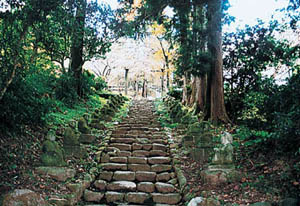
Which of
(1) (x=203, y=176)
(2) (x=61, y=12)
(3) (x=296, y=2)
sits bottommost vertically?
(1) (x=203, y=176)

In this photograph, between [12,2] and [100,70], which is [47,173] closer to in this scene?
[12,2]

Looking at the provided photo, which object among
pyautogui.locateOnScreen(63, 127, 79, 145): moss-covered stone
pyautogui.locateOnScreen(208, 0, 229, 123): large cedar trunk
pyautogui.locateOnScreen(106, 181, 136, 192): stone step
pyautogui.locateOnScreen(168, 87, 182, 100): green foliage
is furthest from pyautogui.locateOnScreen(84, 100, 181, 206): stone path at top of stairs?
pyautogui.locateOnScreen(168, 87, 182, 100): green foliage

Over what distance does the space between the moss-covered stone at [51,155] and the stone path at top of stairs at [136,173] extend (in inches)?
34.3

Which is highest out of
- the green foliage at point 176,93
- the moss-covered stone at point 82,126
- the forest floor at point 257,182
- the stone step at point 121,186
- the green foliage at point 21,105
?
the green foliage at point 176,93

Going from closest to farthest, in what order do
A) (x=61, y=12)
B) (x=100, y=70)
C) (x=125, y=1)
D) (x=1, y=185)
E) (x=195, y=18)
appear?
1. (x=1, y=185)
2. (x=61, y=12)
3. (x=195, y=18)
4. (x=125, y=1)
5. (x=100, y=70)

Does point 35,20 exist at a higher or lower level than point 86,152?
higher

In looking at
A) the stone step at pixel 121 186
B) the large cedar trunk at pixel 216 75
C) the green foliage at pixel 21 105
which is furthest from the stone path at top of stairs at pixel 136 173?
the large cedar trunk at pixel 216 75

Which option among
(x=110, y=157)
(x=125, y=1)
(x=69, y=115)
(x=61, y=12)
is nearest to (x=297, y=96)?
(x=110, y=157)

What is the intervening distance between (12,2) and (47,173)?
322 cm

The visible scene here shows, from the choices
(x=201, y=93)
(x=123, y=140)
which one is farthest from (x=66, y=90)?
(x=201, y=93)

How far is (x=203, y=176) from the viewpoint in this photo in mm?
5562

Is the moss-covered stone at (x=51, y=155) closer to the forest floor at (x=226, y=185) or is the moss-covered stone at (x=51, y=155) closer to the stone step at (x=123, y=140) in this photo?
the forest floor at (x=226, y=185)

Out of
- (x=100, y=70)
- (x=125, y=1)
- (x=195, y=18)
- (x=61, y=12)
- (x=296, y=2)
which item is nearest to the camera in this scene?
(x=61, y=12)

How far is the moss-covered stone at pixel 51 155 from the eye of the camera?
18.1 ft
